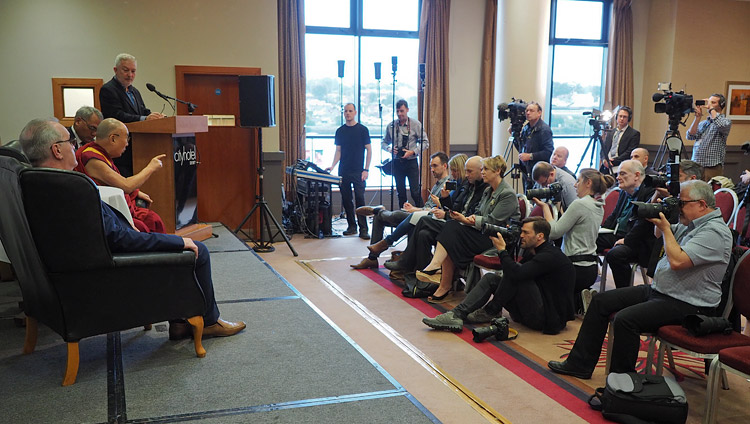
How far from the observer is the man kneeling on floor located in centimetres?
402

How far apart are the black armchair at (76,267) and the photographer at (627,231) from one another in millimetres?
2980

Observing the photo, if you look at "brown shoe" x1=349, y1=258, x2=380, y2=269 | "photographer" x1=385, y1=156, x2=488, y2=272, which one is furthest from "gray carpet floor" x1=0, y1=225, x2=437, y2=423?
"brown shoe" x1=349, y1=258, x2=380, y2=269

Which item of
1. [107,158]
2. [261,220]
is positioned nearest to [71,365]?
[107,158]

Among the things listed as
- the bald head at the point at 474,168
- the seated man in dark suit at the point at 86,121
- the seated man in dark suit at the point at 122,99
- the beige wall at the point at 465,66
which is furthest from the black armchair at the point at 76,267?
the beige wall at the point at 465,66

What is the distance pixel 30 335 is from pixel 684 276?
10.0 feet

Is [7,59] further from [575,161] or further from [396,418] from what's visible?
[575,161]

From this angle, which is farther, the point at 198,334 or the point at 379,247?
the point at 379,247

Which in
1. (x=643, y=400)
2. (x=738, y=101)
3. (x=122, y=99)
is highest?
(x=738, y=101)

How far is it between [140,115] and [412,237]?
236 cm

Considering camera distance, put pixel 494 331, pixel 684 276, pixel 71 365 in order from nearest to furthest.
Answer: pixel 71 365 < pixel 684 276 < pixel 494 331

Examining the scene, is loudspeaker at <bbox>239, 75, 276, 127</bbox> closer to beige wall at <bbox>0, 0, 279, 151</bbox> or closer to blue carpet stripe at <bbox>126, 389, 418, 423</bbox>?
beige wall at <bbox>0, 0, 279, 151</bbox>

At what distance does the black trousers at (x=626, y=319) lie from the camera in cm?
302

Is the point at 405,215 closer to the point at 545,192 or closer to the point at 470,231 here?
the point at 470,231

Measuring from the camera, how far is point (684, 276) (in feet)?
9.92
